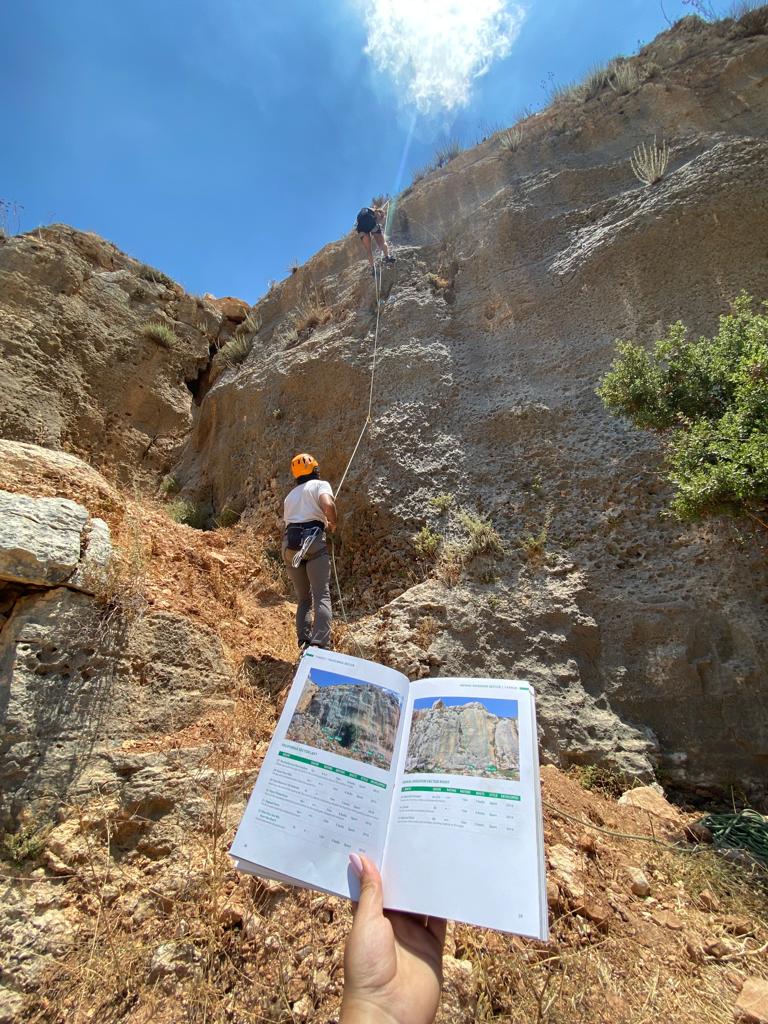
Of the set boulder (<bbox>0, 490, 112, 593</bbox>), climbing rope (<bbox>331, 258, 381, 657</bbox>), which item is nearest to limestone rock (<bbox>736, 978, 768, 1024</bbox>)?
climbing rope (<bbox>331, 258, 381, 657</bbox>)

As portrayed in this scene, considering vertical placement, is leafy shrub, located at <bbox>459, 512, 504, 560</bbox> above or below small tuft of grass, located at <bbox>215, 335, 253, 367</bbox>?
below

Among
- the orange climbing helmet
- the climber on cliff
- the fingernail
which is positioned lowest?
the fingernail

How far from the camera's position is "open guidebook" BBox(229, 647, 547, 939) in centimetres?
151

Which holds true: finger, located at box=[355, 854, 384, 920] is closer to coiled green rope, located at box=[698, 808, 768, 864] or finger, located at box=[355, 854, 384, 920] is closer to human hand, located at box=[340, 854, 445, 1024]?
human hand, located at box=[340, 854, 445, 1024]

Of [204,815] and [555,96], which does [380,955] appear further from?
[555,96]

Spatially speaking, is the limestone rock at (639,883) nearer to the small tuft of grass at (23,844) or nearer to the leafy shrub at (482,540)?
the leafy shrub at (482,540)

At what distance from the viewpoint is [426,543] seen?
17.9ft

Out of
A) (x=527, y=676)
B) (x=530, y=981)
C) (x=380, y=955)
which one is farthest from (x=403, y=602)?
(x=380, y=955)

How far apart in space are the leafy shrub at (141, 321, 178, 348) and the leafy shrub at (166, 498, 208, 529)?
384 centimetres

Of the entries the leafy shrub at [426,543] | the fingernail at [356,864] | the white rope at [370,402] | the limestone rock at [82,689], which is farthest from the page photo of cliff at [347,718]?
the white rope at [370,402]

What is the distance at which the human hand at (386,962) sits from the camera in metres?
1.27

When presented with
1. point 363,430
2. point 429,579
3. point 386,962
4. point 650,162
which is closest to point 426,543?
point 429,579

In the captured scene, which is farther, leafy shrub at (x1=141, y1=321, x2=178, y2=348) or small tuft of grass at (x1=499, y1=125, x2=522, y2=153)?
leafy shrub at (x1=141, y1=321, x2=178, y2=348)

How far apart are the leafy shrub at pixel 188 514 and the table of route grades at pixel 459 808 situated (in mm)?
7003
